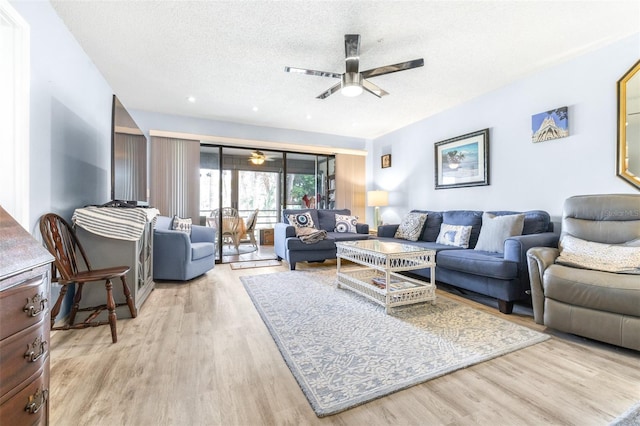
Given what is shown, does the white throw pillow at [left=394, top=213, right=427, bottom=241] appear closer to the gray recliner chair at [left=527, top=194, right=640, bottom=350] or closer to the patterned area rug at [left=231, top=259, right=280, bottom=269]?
the gray recliner chair at [left=527, top=194, right=640, bottom=350]

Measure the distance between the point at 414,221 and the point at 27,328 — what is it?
13.1 feet

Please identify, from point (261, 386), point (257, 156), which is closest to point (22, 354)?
point (261, 386)

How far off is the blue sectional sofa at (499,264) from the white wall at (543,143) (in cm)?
36

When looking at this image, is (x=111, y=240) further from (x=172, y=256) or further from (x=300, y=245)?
(x=300, y=245)

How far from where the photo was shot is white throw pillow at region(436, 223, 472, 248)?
3381 mm

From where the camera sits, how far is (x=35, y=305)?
34.8 inches

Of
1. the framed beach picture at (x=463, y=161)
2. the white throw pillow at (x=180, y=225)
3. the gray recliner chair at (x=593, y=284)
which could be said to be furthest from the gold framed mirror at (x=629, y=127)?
the white throw pillow at (x=180, y=225)

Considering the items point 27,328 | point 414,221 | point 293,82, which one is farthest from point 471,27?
point 27,328

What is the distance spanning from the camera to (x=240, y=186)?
6.58m

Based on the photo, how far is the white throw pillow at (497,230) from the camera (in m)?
2.83

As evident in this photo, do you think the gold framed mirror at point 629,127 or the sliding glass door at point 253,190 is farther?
the sliding glass door at point 253,190

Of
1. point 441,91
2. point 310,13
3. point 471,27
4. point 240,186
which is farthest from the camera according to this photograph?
point 240,186

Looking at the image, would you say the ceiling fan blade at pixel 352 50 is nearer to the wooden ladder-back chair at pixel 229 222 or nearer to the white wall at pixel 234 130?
the white wall at pixel 234 130

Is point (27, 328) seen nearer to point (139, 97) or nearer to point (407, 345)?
point (407, 345)
